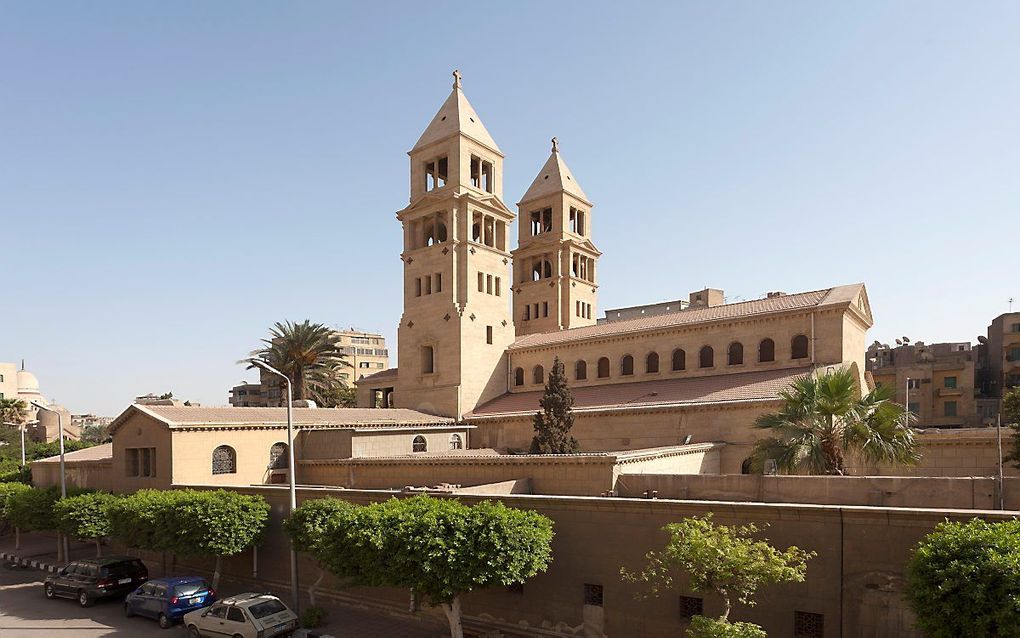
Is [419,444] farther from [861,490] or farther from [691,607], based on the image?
[861,490]

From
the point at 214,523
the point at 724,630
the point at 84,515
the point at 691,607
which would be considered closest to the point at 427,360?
the point at 84,515

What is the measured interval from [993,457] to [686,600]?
62.4 feet

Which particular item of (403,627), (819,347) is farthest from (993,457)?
(403,627)

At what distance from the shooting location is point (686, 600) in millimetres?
15562

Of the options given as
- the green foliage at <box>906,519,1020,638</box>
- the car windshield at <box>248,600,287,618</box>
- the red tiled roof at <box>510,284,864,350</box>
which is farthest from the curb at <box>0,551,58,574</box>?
the green foliage at <box>906,519,1020,638</box>

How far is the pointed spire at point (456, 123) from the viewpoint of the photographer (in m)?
43.9

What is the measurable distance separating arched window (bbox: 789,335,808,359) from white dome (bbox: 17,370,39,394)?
124748mm

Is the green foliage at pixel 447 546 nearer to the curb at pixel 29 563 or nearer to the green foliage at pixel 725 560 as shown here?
the green foliage at pixel 725 560

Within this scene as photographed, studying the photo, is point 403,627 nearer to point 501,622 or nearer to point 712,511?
point 501,622

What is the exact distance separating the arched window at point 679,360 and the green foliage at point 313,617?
81.6 feet

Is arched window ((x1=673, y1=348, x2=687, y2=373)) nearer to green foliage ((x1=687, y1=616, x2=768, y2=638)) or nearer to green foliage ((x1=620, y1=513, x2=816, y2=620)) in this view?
green foliage ((x1=620, y1=513, x2=816, y2=620))

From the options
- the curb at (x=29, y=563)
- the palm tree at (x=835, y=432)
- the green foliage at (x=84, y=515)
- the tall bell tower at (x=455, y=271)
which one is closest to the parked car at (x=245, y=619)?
the green foliage at (x=84, y=515)

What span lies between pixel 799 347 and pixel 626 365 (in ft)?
34.5

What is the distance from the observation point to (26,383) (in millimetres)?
107062
